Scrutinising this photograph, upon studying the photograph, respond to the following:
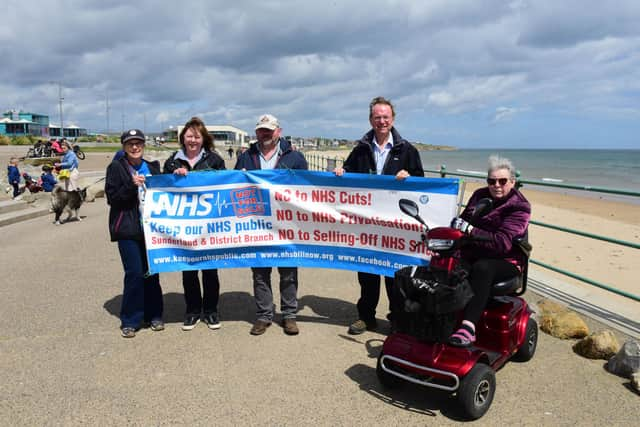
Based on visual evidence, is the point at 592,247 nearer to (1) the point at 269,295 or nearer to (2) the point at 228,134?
(1) the point at 269,295

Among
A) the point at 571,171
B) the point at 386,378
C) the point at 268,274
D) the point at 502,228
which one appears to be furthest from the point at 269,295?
the point at 571,171

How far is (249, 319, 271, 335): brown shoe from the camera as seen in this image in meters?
4.89

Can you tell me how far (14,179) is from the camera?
52.2 feet

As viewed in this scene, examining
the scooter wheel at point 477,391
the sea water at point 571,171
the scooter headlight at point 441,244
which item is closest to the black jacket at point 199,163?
the scooter headlight at point 441,244

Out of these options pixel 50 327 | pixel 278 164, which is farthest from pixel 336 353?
pixel 50 327

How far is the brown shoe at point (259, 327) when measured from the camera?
4891mm

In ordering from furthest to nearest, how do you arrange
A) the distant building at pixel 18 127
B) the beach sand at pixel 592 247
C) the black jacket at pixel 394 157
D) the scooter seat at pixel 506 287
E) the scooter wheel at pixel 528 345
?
1. the distant building at pixel 18 127
2. the beach sand at pixel 592 247
3. the black jacket at pixel 394 157
4. the scooter wheel at pixel 528 345
5. the scooter seat at pixel 506 287

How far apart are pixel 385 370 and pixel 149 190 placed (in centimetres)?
299

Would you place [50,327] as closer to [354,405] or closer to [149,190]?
[149,190]

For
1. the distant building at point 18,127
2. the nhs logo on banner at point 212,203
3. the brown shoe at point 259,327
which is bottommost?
the brown shoe at point 259,327

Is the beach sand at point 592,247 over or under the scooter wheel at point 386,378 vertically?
under

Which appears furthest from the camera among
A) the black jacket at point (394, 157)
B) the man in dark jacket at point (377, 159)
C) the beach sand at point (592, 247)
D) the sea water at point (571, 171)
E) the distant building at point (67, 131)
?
the distant building at point (67, 131)

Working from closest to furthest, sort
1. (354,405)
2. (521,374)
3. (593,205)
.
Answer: (354,405) → (521,374) → (593,205)

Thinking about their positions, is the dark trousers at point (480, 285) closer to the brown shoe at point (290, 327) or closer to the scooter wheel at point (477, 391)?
the scooter wheel at point (477, 391)
